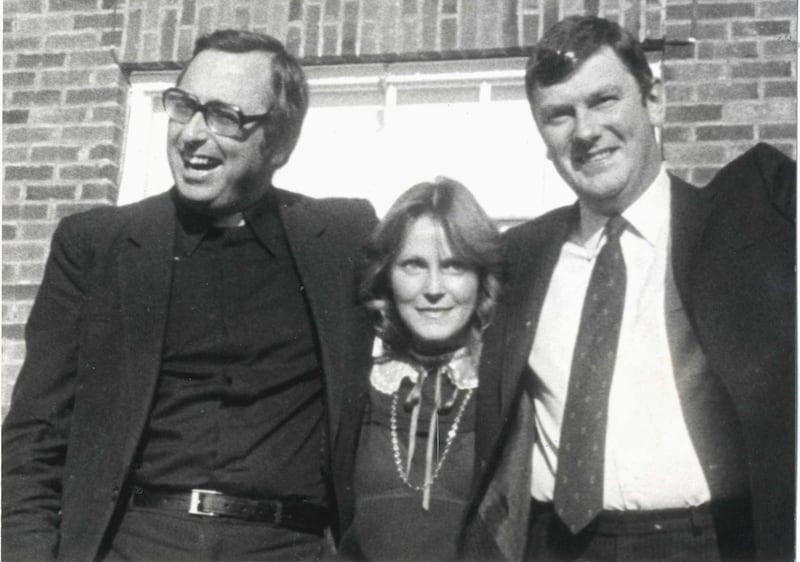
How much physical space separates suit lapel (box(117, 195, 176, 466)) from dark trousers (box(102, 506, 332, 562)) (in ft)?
0.61

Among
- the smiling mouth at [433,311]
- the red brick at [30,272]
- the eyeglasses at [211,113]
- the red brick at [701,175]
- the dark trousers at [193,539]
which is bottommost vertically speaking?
the dark trousers at [193,539]

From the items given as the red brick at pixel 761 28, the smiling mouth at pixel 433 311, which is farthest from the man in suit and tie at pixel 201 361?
the red brick at pixel 761 28

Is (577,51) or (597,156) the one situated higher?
(577,51)

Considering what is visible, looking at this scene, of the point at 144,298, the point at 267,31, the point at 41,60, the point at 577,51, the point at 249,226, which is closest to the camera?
the point at 577,51

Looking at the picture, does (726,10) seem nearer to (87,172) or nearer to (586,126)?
(586,126)

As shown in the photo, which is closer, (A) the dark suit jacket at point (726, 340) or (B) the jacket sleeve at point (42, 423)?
(A) the dark suit jacket at point (726, 340)

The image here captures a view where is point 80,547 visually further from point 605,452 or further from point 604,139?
point 604,139

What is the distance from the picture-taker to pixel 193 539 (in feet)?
9.06

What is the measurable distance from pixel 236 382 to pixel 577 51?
50.1 inches

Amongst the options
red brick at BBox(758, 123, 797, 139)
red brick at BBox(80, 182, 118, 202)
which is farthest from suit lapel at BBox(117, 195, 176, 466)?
red brick at BBox(758, 123, 797, 139)

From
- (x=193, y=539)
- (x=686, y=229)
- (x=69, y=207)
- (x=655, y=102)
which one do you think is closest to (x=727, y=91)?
(x=655, y=102)

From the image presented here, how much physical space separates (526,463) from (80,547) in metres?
1.17

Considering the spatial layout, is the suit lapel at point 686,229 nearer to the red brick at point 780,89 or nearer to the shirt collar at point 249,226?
the shirt collar at point 249,226

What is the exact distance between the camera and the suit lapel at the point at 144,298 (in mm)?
2859
